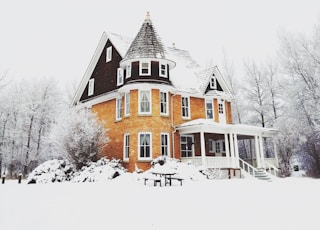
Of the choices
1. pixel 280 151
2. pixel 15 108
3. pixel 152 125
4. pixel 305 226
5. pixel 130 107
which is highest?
pixel 15 108

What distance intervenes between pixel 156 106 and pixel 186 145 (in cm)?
430

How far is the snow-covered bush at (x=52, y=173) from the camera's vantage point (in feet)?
59.1

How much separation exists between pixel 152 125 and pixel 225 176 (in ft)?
20.8

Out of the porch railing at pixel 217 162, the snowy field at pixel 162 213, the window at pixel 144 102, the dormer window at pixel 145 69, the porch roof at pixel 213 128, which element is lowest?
the snowy field at pixel 162 213

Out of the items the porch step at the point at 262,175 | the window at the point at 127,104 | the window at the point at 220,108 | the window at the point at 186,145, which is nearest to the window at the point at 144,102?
the window at the point at 127,104

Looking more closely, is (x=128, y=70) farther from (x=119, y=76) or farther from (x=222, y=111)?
(x=222, y=111)

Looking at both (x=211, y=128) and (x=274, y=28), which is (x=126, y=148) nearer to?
(x=211, y=128)

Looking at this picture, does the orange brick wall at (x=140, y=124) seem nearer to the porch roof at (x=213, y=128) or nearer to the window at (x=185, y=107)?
the window at (x=185, y=107)

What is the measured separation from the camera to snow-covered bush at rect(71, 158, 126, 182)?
17.1m

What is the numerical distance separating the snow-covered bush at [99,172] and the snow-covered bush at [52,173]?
0.97m

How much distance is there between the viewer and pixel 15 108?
3148cm

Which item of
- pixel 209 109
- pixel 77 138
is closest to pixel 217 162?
pixel 209 109

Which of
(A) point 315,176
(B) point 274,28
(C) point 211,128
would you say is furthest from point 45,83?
(A) point 315,176

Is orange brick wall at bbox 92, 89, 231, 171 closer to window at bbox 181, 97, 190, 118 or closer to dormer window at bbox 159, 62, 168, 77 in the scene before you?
window at bbox 181, 97, 190, 118
